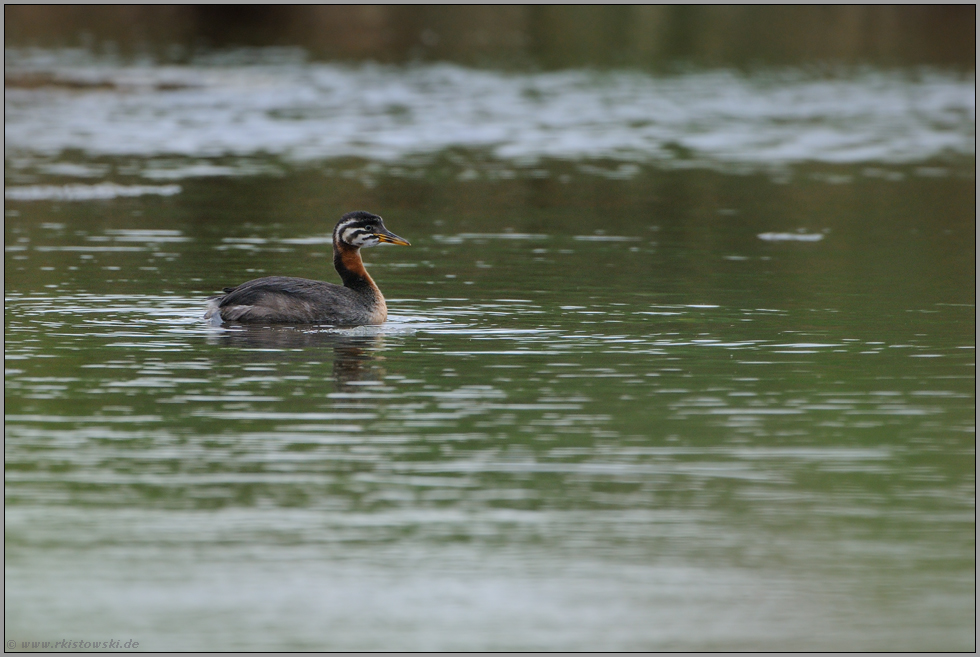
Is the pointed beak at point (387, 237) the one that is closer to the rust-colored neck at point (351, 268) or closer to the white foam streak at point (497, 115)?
the rust-colored neck at point (351, 268)

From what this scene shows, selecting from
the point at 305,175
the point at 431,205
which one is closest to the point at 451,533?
the point at 431,205

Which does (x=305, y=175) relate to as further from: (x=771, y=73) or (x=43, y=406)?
(x=771, y=73)

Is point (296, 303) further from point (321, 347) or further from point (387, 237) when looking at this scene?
point (387, 237)

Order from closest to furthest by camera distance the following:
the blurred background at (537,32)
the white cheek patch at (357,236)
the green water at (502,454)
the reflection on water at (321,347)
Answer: the green water at (502,454) < the reflection on water at (321,347) < the white cheek patch at (357,236) < the blurred background at (537,32)

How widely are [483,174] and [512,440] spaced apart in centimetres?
2004

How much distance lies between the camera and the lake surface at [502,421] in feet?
26.5

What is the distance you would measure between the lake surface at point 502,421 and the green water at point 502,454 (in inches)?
1.2

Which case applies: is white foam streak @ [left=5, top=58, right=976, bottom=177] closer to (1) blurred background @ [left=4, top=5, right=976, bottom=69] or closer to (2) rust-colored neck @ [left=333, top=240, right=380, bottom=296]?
(1) blurred background @ [left=4, top=5, right=976, bottom=69]

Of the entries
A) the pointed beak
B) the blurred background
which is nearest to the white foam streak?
the blurred background

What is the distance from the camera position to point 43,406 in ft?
39.8

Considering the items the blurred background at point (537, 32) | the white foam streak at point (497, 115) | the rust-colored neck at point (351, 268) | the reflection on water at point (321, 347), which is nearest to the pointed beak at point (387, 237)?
the rust-colored neck at point (351, 268)

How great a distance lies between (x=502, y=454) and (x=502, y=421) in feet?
2.94

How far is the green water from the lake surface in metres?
0.03

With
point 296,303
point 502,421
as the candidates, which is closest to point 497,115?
point 296,303
